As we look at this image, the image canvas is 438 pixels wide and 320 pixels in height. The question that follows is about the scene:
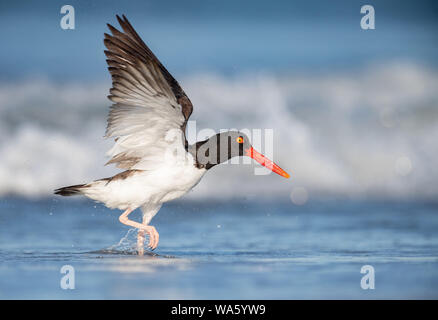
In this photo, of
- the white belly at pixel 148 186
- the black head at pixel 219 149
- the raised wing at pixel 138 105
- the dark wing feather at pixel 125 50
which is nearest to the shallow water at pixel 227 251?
the white belly at pixel 148 186

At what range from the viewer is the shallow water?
6352 mm

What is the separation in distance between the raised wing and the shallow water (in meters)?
1.28

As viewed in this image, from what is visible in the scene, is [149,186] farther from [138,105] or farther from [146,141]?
[138,105]

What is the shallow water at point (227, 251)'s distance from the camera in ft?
20.8

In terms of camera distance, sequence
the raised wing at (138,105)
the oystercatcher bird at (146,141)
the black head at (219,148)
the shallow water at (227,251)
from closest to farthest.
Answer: the shallow water at (227,251) < the raised wing at (138,105) < the oystercatcher bird at (146,141) < the black head at (219,148)

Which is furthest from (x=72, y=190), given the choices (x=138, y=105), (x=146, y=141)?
(x=138, y=105)

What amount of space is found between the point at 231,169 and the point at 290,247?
5829mm

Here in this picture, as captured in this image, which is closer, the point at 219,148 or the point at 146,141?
the point at 146,141

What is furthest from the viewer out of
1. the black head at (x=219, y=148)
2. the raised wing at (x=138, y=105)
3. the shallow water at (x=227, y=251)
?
the black head at (x=219, y=148)

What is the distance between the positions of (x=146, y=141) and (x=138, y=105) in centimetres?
57

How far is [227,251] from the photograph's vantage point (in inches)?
332

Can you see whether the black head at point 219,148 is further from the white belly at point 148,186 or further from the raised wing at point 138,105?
the raised wing at point 138,105

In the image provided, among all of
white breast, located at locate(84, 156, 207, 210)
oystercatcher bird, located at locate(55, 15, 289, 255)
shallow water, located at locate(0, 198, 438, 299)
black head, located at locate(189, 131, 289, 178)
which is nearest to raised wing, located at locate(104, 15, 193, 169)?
oystercatcher bird, located at locate(55, 15, 289, 255)

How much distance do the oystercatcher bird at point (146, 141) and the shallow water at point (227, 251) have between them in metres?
0.73
